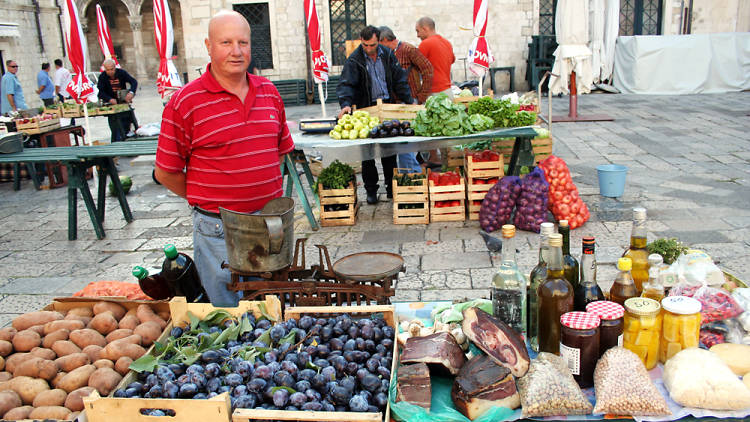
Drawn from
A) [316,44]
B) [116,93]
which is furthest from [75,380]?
[116,93]

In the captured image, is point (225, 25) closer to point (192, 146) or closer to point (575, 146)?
point (192, 146)

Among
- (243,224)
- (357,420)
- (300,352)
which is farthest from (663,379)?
(243,224)

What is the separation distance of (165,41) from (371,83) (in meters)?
3.34

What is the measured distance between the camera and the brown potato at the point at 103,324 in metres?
2.83

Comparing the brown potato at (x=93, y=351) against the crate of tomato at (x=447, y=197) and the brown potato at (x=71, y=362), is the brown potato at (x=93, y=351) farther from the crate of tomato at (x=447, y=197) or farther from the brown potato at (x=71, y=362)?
the crate of tomato at (x=447, y=197)

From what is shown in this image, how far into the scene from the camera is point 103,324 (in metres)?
2.82

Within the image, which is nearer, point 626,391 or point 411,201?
point 626,391

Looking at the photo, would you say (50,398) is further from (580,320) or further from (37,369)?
(580,320)

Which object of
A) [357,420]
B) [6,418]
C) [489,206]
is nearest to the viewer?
[357,420]

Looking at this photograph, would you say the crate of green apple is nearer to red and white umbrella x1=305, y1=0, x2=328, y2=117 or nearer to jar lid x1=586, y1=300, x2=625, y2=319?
jar lid x1=586, y1=300, x2=625, y2=319

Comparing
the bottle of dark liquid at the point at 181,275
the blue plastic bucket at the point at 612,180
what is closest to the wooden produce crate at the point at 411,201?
the blue plastic bucket at the point at 612,180

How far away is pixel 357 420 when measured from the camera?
6.49ft

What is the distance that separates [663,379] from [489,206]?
404 cm

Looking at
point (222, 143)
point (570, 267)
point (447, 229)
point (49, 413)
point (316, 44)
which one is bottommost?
point (447, 229)
